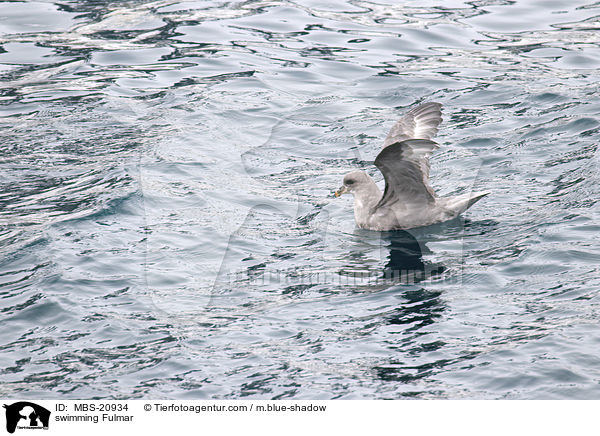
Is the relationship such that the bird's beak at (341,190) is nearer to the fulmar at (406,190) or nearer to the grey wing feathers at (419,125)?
the fulmar at (406,190)

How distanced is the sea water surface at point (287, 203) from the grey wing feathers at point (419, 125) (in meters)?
1.00

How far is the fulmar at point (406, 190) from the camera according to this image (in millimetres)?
9731

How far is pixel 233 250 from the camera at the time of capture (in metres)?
9.69

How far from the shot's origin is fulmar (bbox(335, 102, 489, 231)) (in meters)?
9.73

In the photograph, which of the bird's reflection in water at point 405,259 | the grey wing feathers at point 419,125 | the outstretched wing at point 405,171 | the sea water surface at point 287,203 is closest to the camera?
the sea water surface at point 287,203

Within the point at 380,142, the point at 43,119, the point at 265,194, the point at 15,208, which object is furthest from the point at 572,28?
the point at 15,208

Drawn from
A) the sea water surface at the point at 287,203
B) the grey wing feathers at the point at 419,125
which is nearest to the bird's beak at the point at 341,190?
the sea water surface at the point at 287,203

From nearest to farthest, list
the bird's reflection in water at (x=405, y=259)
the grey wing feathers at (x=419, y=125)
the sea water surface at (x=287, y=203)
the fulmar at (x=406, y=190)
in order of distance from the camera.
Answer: the sea water surface at (x=287, y=203), the bird's reflection in water at (x=405, y=259), the fulmar at (x=406, y=190), the grey wing feathers at (x=419, y=125)

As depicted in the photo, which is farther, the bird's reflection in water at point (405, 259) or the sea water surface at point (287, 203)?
the bird's reflection in water at point (405, 259)

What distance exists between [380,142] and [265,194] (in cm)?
242

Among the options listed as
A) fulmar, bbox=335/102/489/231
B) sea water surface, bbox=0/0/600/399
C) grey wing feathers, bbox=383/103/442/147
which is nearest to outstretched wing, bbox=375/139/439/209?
fulmar, bbox=335/102/489/231

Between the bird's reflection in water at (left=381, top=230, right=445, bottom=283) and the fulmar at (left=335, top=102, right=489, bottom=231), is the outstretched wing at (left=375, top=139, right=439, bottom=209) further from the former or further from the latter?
the bird's reflection in water at (left=381, top=230, right=445, bottom=283)

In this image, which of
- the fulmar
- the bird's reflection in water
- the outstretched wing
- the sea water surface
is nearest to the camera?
the sea water surface

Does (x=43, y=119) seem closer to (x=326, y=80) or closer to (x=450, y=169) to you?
(x=326, y=80)
